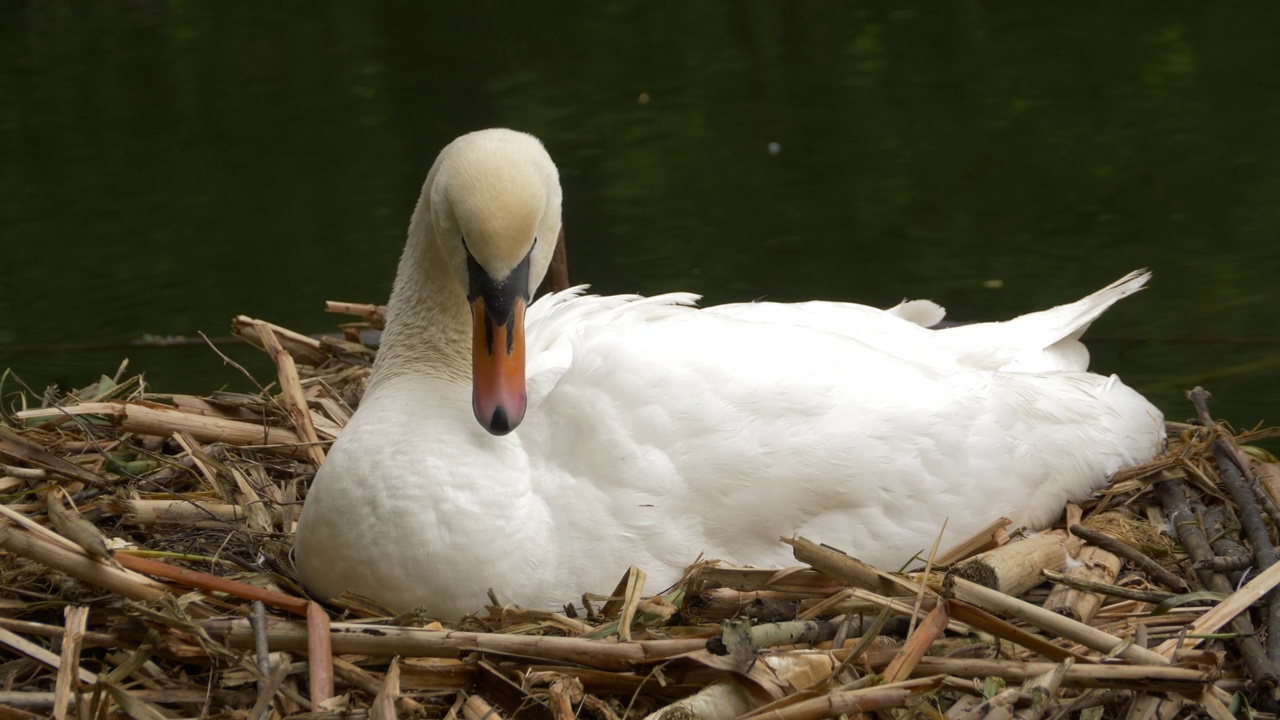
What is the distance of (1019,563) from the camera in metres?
3.71

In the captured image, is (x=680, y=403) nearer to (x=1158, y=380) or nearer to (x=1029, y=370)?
(x=1029, y=370)

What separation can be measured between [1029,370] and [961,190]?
5.95m

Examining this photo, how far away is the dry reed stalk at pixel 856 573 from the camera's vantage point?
10.9ft

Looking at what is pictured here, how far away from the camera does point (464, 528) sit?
352cm

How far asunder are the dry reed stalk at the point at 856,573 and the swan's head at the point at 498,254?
77 centimetres

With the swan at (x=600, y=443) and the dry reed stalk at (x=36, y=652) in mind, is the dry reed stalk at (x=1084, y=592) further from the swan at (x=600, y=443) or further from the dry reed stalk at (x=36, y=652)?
the dry reed stalk at (x=36, y=652)

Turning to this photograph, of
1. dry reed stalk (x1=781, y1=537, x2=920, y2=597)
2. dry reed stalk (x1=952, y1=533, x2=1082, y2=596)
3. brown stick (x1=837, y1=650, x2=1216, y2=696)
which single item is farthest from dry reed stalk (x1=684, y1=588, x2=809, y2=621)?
dry reed stalk (x1=952, y1=533, x2=1082, y2=596)

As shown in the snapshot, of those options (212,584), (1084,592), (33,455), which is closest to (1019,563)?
(1084,592)

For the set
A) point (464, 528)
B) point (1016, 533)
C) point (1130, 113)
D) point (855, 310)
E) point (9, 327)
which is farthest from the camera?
point (1130, 113)

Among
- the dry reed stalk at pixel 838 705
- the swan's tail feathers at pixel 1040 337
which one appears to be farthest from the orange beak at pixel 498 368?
the swan's tail feathers at pixel 1040 337

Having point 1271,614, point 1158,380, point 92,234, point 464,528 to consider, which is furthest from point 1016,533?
A: point 92,234

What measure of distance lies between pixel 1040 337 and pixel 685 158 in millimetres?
6641

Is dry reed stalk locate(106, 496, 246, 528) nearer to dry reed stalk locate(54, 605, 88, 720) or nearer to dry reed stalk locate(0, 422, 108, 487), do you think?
dry reed stalk locate(0, 422, 108, 487)

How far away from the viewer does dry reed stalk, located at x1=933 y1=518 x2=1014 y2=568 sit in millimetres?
3904
